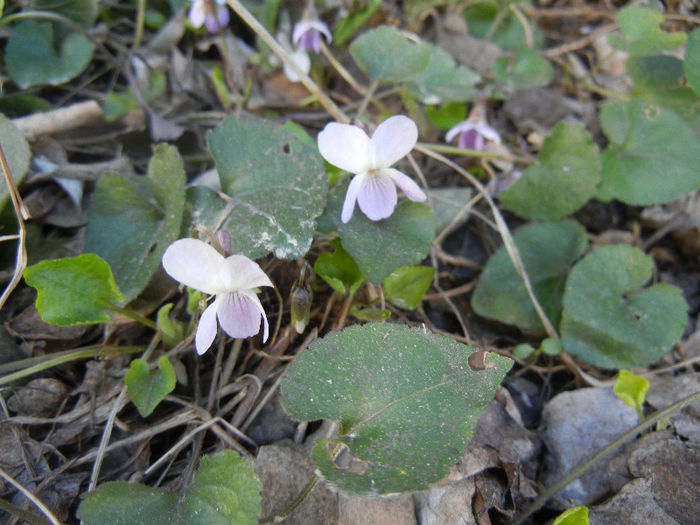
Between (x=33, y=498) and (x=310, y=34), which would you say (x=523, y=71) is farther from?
(x=33, y=498)

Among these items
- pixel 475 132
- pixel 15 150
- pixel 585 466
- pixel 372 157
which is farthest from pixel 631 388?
pixel 15 150

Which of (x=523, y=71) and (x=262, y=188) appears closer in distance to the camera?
(x=262, y=188)

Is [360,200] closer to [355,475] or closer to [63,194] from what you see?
[355,475]

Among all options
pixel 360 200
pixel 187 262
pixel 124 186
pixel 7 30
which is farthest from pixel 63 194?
pixel 360 200

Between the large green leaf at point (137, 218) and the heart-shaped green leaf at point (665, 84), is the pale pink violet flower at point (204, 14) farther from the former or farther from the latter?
the heart-shaped green leaf at point (665, 84)

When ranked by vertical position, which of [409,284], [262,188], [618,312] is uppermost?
[262,188]

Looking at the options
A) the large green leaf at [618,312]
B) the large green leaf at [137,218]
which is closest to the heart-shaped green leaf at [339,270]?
the large green leaf at [137,218]
